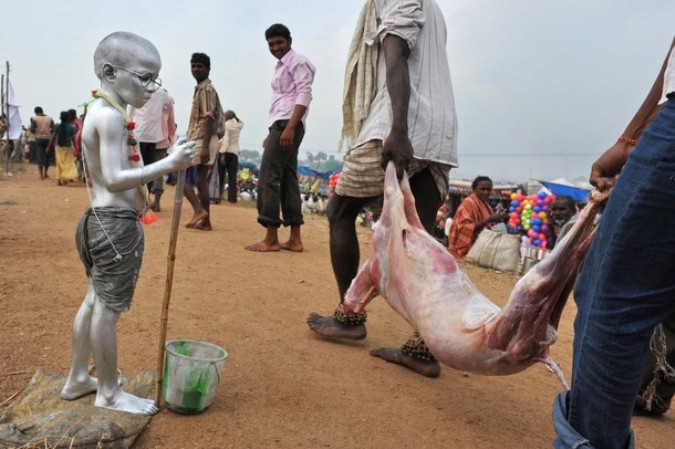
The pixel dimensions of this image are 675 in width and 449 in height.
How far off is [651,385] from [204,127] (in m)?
4.81

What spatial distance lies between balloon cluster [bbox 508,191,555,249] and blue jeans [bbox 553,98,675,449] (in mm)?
7954

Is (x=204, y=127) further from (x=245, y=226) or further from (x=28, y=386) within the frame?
(x=28, y=386)

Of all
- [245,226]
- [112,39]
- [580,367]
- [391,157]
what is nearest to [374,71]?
[391,157]

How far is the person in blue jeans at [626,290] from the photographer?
121 cm

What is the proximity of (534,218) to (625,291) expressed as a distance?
8563 millimetres

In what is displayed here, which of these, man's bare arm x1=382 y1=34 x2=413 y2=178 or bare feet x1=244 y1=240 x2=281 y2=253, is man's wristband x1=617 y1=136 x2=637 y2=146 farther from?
bare feet x1=244 y1=240 x2=281 y2=253

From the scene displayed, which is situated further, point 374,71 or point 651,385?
point 374,71

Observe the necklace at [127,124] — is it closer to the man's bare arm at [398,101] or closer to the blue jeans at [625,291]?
the man's bare arm at [398,101]

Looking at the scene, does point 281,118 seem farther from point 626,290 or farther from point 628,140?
point 626,290

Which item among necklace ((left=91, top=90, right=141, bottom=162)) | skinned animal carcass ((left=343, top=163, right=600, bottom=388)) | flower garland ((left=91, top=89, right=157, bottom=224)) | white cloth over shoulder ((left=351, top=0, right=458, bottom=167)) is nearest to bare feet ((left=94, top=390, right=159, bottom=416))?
flower garland ((left=91, top=89, right=157, bottom=224))

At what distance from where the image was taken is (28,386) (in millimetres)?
2016

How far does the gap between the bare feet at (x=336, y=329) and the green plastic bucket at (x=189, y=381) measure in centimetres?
99

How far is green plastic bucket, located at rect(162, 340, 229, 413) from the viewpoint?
1938 mm

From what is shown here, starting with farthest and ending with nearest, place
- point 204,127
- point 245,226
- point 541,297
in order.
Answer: point 245,226 → point 204,127 → point 541,297
